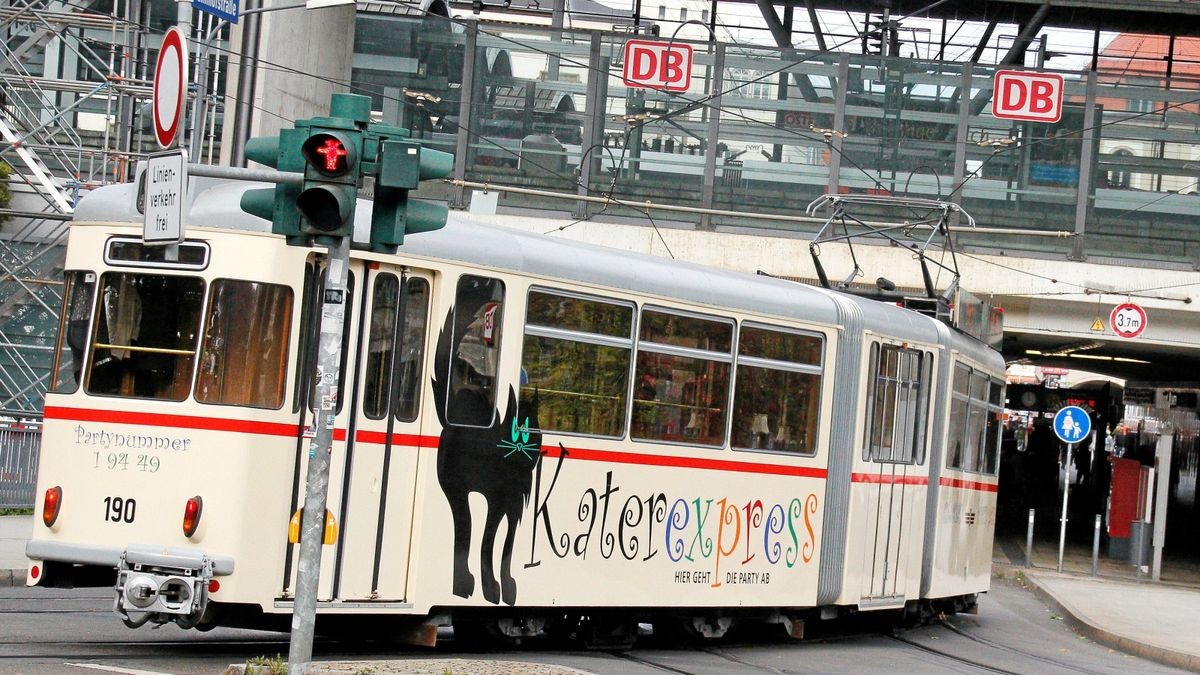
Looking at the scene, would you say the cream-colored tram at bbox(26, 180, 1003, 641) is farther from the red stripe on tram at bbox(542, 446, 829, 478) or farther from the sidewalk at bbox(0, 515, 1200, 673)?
the sidewalk at bbox(0, 515, 1200, 673)

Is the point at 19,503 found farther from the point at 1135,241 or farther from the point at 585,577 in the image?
the point at 1135,241

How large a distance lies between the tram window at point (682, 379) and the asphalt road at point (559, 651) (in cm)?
168

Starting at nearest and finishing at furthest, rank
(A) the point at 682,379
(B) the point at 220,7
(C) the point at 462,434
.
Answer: (C) the point at 462,434 < (A) the point at 682,379 < (B) the point at 220,7

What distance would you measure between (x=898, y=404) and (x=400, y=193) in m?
7.58

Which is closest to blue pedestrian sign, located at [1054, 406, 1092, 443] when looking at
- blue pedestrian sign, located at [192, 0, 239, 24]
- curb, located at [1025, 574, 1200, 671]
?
curb, located at [1025, 574, 1200, 671]

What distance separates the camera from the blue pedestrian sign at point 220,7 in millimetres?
15508

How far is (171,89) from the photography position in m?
11.3

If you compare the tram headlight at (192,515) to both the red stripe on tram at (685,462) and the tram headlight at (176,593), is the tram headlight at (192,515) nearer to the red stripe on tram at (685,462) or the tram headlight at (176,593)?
the tram headlight at (176,593)

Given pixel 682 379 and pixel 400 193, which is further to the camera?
pixel 682 379

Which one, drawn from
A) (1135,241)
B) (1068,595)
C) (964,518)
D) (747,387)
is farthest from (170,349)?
(1135,241)

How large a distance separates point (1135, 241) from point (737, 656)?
63.0ft

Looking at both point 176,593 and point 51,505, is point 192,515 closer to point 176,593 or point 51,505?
point 176,593

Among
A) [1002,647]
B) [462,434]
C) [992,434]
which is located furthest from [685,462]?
[992,434]

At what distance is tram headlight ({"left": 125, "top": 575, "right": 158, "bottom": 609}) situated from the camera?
903cm
